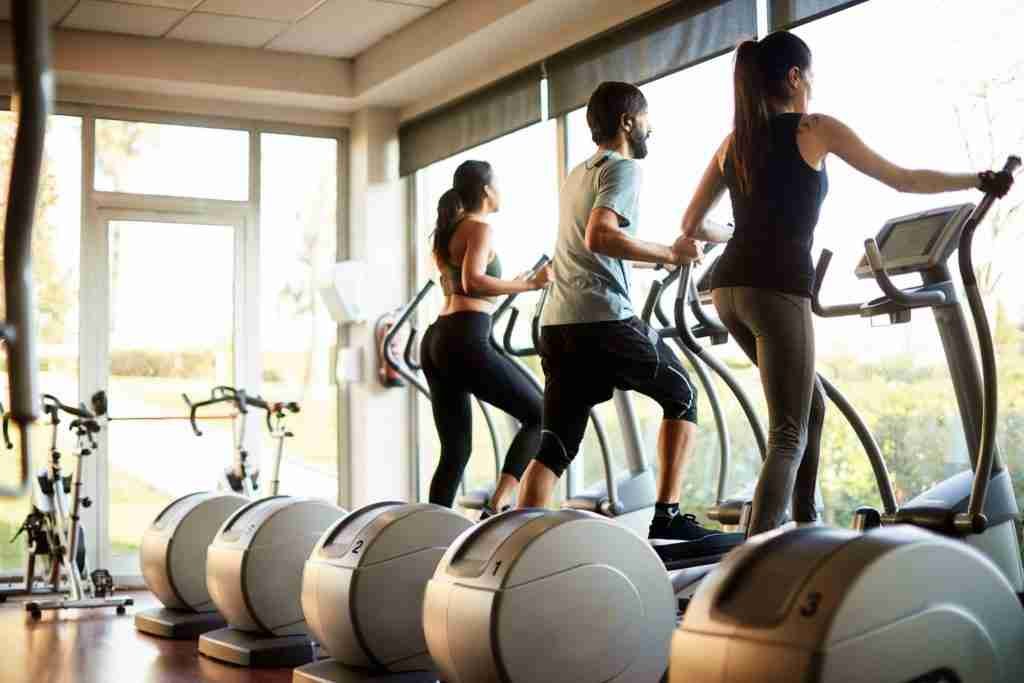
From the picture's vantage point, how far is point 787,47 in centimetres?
281

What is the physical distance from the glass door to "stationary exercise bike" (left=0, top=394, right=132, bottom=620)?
0.99 meters

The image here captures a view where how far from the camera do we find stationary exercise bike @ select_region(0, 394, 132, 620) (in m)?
5.38

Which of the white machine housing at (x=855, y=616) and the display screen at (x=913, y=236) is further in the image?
the display screen at (x=913, y=236)

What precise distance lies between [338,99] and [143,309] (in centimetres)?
163

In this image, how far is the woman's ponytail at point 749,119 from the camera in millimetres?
2791

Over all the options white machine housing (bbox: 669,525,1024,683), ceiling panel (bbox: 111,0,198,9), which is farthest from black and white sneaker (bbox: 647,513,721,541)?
ceiling panel (bbox: 111,0,198,9)

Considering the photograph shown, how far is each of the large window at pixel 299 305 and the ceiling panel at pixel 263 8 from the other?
1.15 meters

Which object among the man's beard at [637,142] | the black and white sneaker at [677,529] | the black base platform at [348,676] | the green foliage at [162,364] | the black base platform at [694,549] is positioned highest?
the man's beard at [637,142]

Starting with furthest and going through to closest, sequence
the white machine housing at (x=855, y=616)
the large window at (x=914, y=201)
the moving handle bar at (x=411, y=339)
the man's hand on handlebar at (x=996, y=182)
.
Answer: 1. the moving handle bar at (x=411, y=339)
2. the large window at (x=914, y=201)
3. the man's hand on handlebar at (x=996, y=182)
4. the white machine housing at (x=855, y=616)

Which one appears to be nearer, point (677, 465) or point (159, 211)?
point (677, 465)

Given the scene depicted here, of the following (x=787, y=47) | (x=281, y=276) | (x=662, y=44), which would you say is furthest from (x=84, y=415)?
(x=787, y=47)

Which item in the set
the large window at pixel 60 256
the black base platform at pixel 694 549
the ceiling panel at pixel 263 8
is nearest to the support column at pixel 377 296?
the ceiling panel at pixel 263 8

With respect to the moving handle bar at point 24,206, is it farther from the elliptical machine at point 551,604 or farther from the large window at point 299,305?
the large window at point 299,305

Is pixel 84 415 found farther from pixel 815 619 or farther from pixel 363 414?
pixel 815 619
